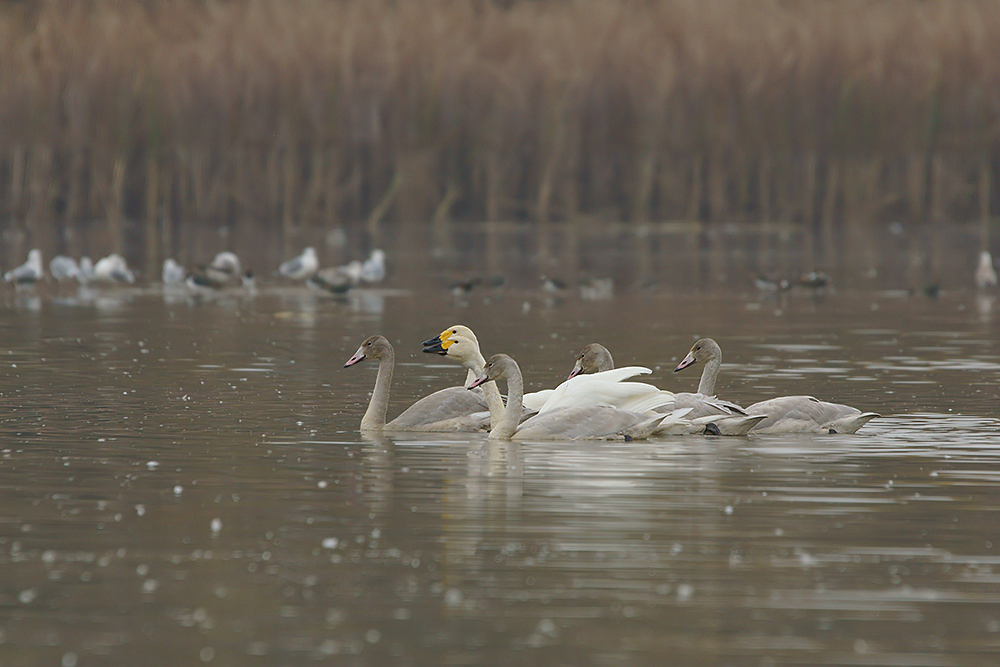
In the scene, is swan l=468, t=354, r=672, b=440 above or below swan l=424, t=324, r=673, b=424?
below

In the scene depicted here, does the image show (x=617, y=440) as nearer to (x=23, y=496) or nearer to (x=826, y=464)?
(x=826, y=464)

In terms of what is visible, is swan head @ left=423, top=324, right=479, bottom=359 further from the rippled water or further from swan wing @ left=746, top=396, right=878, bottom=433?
swan wing @ left=746, top=396, right=878, bottom=433

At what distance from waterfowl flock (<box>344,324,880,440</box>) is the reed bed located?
32.9 m

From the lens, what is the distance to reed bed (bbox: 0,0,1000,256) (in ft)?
156

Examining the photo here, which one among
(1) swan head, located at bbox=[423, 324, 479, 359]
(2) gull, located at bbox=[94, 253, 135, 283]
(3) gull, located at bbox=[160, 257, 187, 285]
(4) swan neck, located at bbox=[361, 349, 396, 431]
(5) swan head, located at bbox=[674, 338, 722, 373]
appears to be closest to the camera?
(4) swan neck, located at bbox=[361, 349, 396, 431]

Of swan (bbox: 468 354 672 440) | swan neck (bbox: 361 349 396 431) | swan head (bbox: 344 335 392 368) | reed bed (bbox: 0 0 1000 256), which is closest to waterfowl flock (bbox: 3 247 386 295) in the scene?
reed bed (bbox: 0 0 1000 256)

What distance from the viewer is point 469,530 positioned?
9547 millimetres

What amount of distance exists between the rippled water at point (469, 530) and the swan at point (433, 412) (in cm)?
32

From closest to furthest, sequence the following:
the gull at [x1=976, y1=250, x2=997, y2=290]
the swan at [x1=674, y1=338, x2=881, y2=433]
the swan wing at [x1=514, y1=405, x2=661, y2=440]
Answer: the swan wing at [x1=514, y1=405, x2=661, y2=440], the swan at [x1=674, y1=338, x2=881, y2=433], the gull at [x1=976, y1=250, x2=997, y2=290]

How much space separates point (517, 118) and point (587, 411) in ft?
116

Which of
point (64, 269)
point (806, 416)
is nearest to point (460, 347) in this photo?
point (806, 416)

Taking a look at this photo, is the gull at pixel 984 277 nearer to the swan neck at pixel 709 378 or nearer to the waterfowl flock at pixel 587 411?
the swan neck at pixel 709 378

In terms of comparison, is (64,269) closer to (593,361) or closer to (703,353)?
(593,361)

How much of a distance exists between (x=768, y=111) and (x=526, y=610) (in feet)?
134
